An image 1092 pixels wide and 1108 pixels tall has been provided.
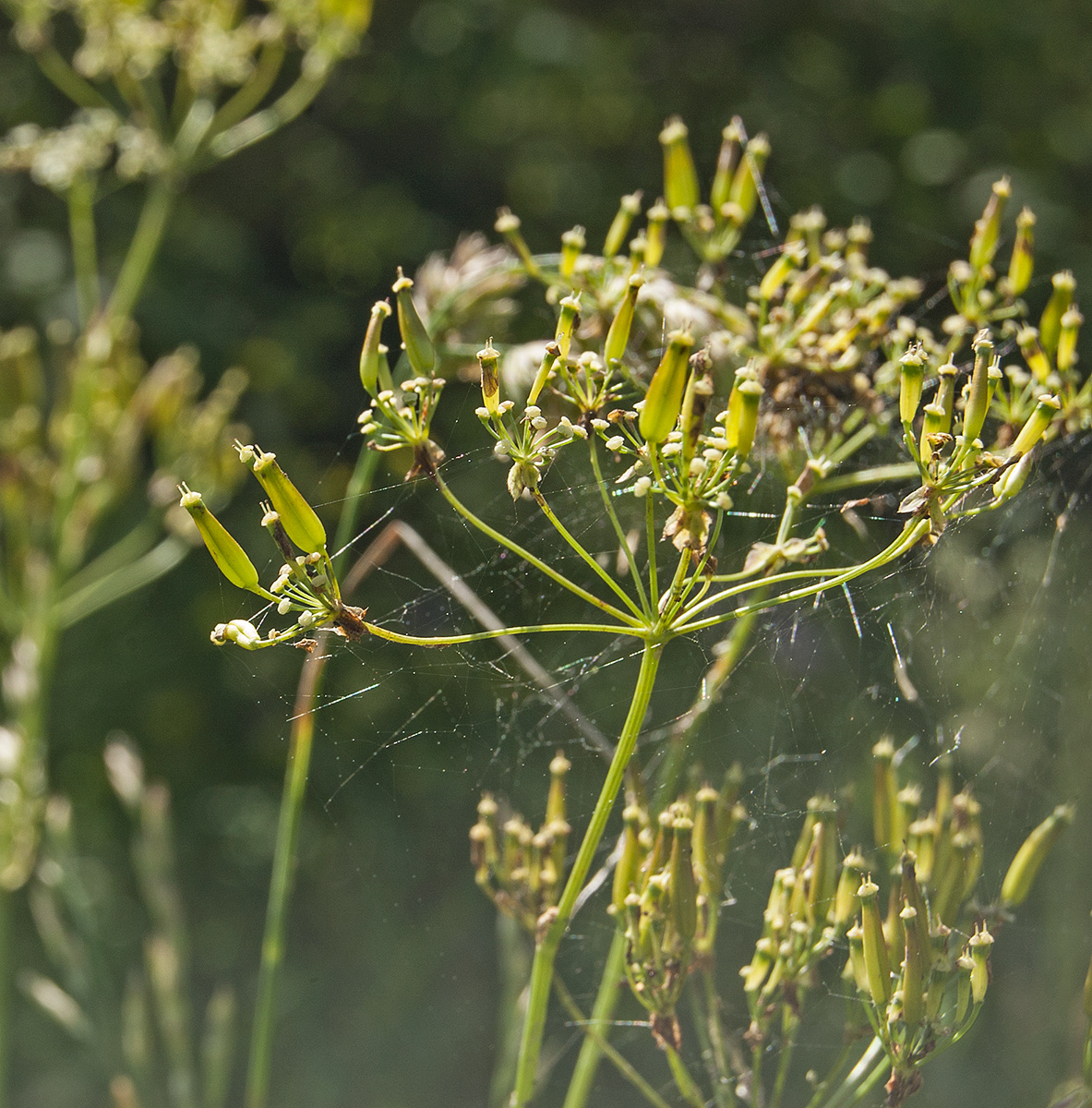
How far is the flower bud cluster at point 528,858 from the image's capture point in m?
0.49

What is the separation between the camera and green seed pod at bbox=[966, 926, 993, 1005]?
16.3 inches

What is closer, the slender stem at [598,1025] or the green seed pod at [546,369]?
the green seed pod at [546,369]

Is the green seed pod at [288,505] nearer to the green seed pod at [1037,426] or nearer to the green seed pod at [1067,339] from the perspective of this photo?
the green seed pod at [1037,426]

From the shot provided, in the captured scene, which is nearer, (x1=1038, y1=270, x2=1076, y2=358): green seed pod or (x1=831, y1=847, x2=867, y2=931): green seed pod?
(x1=831, y1=847, x2=867, y2=931): green seed pod

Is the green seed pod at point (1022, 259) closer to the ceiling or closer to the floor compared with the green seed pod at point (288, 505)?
closer to the ceiling

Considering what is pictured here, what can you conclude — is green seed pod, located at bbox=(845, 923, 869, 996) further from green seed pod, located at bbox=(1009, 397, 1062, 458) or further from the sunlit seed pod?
the sunlit seed pod

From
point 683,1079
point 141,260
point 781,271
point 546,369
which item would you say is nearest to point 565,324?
point 546,369

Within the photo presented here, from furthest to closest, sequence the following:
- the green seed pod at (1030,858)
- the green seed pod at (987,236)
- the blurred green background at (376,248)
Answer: the blurred green background at (376,248), the green seed pod at (987,236), the green seed pod at (1030,858)

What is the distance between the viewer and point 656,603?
403 millimetres

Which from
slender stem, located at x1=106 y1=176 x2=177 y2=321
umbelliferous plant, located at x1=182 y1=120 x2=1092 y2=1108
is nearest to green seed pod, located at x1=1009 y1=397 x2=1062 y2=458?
umbelliferous plant, located at x1=182 y1=120 x2=1092 y2=1108

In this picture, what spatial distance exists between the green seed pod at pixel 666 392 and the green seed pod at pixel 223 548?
0.49 feet

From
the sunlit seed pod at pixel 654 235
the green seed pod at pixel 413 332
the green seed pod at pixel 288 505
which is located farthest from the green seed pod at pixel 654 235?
the green seed pod at pixel 288 505

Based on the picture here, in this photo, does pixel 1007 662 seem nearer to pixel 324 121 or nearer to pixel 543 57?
pixel 543 57

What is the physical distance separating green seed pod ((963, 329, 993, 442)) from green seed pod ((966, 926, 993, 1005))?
20 centimetres
